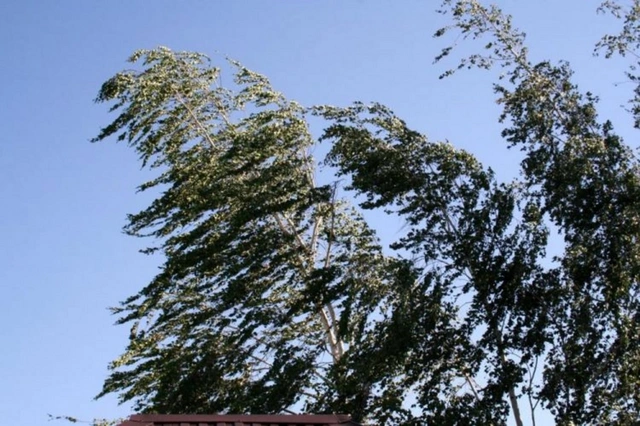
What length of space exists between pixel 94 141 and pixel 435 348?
29.6ft

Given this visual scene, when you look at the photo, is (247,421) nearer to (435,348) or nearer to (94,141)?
(435,348)

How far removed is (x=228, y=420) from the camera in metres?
11.2

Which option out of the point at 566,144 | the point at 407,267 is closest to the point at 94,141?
the point at 407,267

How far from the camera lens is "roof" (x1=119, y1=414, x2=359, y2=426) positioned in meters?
11.0

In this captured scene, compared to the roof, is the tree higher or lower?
higher

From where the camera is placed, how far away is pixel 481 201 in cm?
1897

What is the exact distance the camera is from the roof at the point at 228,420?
1103 cm

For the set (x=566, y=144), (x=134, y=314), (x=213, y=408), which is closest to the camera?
(x=566, y=144)

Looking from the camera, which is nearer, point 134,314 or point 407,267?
point 407,267

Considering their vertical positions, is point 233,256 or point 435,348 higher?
point 233,256

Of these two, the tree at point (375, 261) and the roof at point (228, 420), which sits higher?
the tree at point (375, 261)

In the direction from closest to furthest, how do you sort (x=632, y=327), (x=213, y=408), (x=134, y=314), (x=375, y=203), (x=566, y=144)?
(x=632, y=327) → (x=566, y=144) → (x=375, y=203) → (x=213, y=408) → (x=134, y=314)

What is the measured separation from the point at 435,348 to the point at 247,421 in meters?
7.95

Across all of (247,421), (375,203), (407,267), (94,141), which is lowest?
(247,421)
